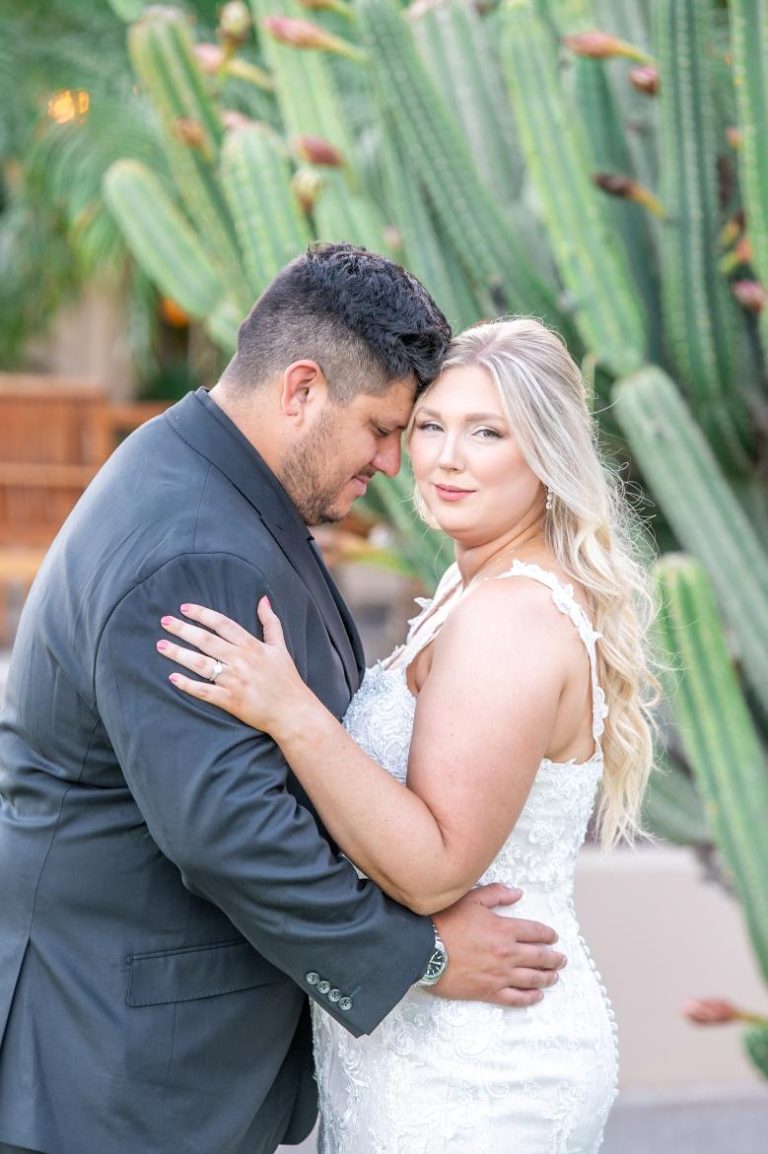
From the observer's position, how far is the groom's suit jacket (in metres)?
2.37

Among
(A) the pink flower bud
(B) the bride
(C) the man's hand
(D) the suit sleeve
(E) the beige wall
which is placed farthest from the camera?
(E) the beige wall

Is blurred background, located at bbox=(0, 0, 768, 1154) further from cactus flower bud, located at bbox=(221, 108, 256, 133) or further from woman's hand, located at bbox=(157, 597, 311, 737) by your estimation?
woman's hand, located at bbox=(157, 597, 311, 737)

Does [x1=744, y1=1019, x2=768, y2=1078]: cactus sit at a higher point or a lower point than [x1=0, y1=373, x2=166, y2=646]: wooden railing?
lower

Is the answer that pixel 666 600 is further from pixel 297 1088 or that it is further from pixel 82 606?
pixel 82 606

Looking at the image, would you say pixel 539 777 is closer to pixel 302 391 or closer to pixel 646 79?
pixel 302 391

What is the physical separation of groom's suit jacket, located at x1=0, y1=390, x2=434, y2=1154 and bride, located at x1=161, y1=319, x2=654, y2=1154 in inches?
4.8

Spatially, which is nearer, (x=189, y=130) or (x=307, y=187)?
(x=307, y=187)

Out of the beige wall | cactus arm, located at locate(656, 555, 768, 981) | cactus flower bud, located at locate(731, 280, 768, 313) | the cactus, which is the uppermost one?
cactus flower bud, located at locate(731, 280, 768, 313)

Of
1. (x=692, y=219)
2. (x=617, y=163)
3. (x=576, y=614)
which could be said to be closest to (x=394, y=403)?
(x=576, y=614)

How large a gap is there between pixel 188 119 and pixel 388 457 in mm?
2990

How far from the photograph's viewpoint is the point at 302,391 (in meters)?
2.65

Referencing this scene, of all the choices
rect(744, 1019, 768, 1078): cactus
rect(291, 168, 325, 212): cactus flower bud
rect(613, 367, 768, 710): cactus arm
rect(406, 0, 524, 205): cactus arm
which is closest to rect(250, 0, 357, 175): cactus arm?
rect(291, 168, 325, 212): cactus flower bud

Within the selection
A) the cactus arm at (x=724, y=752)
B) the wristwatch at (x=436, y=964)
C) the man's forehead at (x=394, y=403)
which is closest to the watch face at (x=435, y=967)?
the wristwatch at (x=436, y=964)

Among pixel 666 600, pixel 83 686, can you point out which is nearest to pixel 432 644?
pixel 83 686
